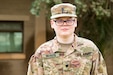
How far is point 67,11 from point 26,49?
680 centimetres

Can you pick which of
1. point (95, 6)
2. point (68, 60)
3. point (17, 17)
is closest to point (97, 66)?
point (68, 60)

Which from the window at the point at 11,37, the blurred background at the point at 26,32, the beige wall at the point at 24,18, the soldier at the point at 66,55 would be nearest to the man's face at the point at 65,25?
the soldier at the point at 66,55

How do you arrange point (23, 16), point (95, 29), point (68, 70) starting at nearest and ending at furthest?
point (68, 70), point (95, 29), point (23, 16)

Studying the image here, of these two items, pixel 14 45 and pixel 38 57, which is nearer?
pixel 38 57

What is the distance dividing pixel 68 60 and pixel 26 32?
6.75 meters

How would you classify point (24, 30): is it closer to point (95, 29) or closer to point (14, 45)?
point (14, 45)

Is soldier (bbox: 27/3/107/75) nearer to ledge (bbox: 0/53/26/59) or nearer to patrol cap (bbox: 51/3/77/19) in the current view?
patrol cap (bbox: 51/3/77/19)

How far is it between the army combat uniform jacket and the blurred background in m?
5.81

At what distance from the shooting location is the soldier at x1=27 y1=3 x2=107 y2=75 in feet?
8.08

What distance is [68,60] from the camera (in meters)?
2.46

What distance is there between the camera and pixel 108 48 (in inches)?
337

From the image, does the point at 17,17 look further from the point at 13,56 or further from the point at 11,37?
the point at 13,56

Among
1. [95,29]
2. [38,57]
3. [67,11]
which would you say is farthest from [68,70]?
[95,29]

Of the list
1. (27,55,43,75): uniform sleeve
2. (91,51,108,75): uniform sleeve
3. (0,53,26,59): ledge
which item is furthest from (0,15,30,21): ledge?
(91,51,108,75): uniform sleeve
